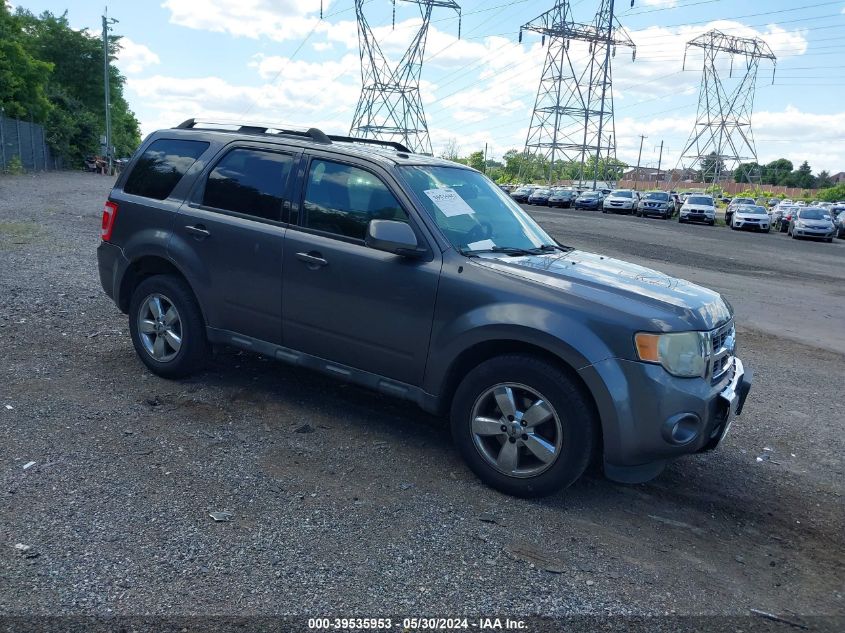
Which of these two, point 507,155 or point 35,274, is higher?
point 507,155

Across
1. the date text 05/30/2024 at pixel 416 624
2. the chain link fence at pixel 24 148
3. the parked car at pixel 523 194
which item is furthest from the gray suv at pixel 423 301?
the parked car at pixel 523 194

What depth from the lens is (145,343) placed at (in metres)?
5.71

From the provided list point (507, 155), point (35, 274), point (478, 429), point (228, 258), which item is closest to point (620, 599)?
point (478, 429)

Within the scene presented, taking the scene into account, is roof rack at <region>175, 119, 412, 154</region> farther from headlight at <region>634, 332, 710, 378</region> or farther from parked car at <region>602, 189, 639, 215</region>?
parked car at <region>602, 189, 639, 215</region>

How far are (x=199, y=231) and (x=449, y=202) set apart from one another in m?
1.85

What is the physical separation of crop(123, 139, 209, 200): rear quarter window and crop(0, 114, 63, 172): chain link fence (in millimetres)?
38988

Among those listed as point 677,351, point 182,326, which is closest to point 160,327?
point 182,326

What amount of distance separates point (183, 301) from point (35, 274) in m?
5.31

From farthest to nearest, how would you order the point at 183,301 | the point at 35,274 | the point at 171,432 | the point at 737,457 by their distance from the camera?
the point at 35,274
the point at 183,301
the point at 737,457
the point at 171,432

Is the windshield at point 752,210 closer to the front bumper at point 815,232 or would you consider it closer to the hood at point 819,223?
the front bumper at point 815,232

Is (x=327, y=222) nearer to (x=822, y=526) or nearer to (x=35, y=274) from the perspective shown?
(x=822, y=526)

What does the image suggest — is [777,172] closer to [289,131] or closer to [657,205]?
[657,205]

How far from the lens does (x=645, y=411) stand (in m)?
3.79

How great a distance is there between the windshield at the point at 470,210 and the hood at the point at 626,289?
0.82ft
